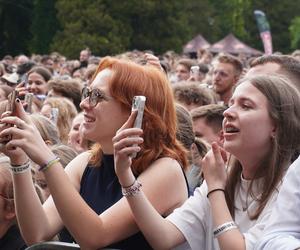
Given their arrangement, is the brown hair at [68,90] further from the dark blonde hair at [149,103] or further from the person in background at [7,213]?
the dark blonde hair at [149,103]

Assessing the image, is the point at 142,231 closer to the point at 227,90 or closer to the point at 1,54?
the point at 227,90

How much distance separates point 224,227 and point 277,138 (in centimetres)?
44

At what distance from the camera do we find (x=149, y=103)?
4078mm

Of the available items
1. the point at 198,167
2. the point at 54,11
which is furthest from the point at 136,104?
the point at 54,11

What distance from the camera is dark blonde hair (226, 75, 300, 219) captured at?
11.8ft

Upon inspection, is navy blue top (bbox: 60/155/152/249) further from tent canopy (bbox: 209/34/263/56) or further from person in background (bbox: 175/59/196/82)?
tent canopy (bbox: 209/34/263/56)

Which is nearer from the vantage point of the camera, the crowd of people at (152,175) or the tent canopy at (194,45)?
the crowd of people at (152,175)

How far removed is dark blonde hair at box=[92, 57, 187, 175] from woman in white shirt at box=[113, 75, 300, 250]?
1.31 feet

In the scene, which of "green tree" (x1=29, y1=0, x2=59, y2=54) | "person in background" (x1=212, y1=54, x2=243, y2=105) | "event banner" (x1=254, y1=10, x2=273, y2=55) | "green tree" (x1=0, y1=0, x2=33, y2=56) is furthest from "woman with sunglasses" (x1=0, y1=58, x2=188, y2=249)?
"green tree" (x1=0, y1=0, x2=33, y2=56)

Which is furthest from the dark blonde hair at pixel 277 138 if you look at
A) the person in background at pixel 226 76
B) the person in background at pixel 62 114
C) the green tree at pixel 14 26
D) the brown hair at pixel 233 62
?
the green tree at pixel 14 26

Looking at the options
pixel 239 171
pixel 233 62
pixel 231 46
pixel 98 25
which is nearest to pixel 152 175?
pixel 239 171

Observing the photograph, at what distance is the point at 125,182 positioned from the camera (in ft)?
11.9

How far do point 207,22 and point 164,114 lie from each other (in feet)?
205

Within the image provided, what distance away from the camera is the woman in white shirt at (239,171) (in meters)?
3.56
